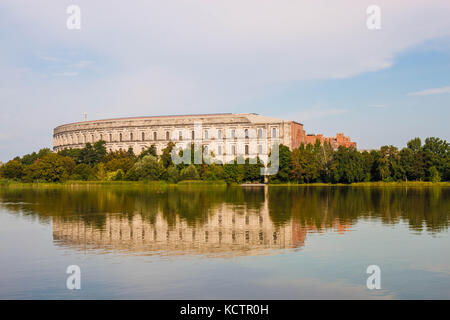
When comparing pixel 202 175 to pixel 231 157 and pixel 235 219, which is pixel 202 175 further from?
pixel 235 219

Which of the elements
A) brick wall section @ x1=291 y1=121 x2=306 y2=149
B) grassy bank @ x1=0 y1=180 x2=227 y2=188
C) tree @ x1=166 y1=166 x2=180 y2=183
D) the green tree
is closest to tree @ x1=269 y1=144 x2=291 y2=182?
grassy bank @ x1=0 y1=180 x2=227 y2=188

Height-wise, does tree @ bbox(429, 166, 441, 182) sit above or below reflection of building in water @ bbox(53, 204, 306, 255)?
above

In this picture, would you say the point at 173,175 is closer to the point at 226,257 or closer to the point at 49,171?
the point at 49,171

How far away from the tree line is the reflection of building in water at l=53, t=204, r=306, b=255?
46546 millimetres

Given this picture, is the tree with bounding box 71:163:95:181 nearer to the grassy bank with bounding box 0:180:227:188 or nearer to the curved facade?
the grassy bank with bounding box 0:180:227:188

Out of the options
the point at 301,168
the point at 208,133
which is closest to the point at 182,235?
the point at 301,168

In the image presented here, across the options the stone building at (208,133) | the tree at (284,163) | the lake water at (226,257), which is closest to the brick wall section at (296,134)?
the stone building at (208,133)

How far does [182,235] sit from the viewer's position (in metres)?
16.0

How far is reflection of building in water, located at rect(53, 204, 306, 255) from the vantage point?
1381 cm

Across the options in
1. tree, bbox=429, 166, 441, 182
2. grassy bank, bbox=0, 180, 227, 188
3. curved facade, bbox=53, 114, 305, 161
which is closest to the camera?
grassy bank, bbox=0, 180, 227, 188

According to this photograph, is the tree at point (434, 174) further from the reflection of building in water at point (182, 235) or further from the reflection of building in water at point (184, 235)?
the reflection of building in water at point (182, 235)

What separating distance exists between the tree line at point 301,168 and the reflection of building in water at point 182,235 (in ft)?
153
